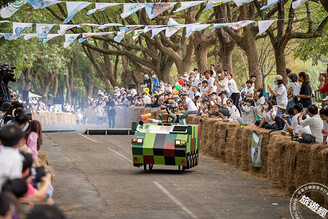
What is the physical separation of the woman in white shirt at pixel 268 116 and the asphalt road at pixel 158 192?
1.59m

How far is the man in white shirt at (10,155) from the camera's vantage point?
630 centimetres

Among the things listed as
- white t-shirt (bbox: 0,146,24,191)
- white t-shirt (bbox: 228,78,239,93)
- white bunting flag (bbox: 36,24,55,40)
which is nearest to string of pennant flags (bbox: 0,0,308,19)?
white t-shirt (bbox: 228,78,239,93)

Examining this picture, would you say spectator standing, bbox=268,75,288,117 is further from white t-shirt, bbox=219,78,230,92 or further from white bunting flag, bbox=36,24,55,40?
white bunting flag, bbox=36,24,55,40

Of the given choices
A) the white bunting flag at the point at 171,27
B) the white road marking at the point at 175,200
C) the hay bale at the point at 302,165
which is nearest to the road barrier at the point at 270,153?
the hay bale at the point at 302,165

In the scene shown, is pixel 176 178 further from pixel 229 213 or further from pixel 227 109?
pixel 227 109

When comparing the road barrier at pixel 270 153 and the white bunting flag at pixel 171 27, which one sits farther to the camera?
the white bunting flag at pixel 171 27

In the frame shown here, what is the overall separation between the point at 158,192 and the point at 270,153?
3407 millimetres

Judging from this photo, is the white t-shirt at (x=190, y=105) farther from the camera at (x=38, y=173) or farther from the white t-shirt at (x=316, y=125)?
the camera at (x=38, y=173)

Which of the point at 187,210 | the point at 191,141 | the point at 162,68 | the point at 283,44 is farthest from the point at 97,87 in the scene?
the point at 187,210

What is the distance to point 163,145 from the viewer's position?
1709 cm

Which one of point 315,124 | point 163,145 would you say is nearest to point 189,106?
point 163,145

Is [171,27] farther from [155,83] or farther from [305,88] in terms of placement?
[155,83]

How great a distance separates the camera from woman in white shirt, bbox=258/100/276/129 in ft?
58.5

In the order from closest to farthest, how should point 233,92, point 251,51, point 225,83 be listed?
point 233,92 < point 225,83 < point 251,51
